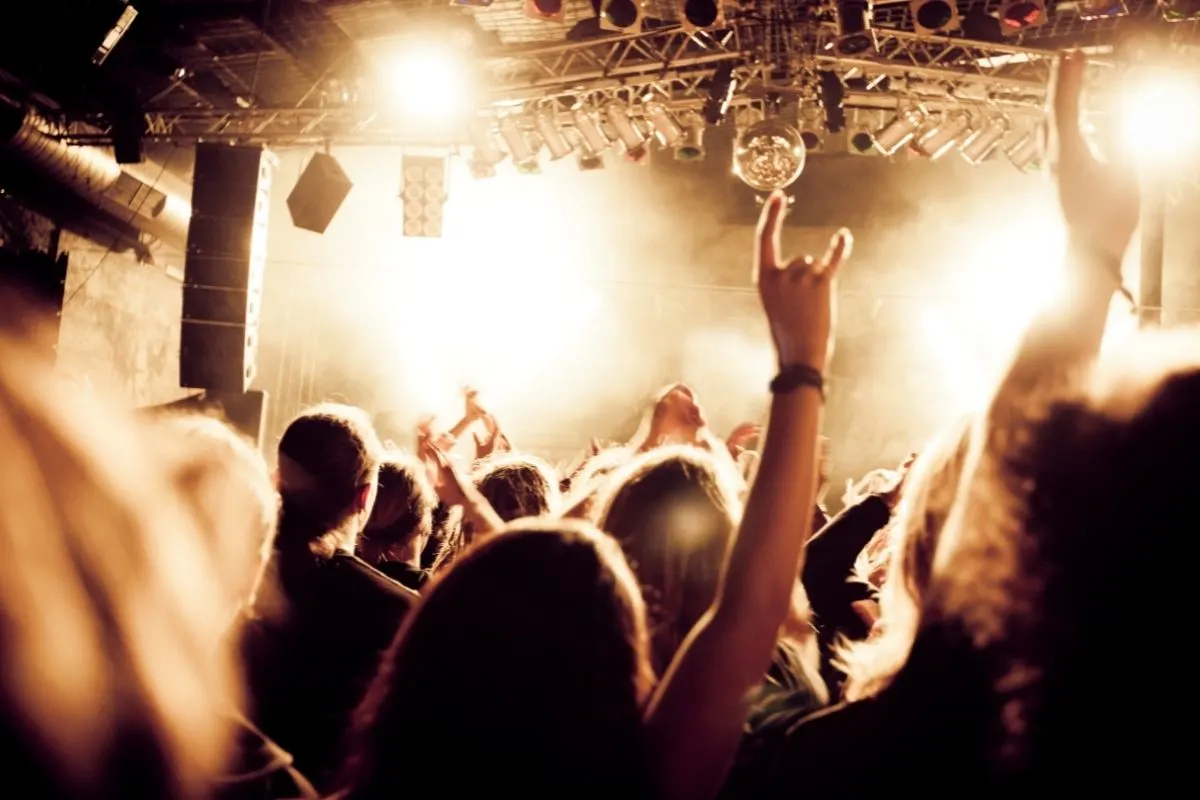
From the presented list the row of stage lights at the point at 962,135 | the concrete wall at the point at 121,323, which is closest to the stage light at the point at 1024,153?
→ the row of stage lights at the point at 962,135

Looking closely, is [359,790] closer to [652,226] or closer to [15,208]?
[15,208]

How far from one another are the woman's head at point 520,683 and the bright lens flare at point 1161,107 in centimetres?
617

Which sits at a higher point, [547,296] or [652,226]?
[652,226]

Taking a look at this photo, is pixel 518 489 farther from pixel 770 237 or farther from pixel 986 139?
pixel 986 139

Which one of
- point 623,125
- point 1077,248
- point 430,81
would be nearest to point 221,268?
point 430,81

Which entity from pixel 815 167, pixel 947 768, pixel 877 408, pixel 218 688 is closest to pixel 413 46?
pixel 218 688

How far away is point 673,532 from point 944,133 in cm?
639

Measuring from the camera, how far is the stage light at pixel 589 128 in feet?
22.9

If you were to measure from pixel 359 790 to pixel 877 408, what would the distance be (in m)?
12.8

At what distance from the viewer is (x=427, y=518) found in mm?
3070

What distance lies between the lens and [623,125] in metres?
6.98

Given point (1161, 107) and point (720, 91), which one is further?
point (720, 91)

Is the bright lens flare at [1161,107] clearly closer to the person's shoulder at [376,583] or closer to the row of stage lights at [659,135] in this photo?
the row of stage lights at [659,135]

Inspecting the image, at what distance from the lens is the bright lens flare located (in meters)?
5.72
